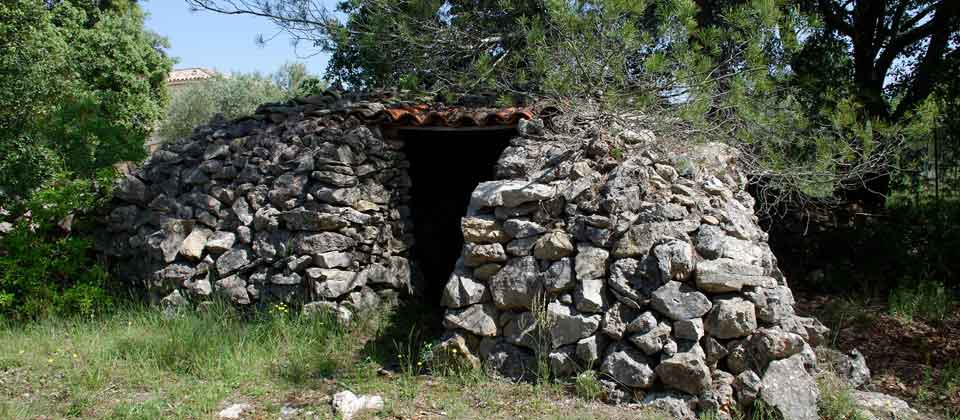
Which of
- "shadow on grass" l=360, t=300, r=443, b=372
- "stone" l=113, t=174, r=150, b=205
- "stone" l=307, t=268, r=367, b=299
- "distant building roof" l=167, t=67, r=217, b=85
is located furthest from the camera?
"distant building roof" l=167, t=67, r=217, b=85

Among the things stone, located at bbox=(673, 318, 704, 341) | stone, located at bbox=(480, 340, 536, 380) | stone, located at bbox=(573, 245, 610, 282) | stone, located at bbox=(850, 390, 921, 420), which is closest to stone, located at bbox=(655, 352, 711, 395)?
stone, located at bbox=(673, 318, 704, 341)

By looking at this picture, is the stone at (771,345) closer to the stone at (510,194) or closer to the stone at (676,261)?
the stone at (676,261)

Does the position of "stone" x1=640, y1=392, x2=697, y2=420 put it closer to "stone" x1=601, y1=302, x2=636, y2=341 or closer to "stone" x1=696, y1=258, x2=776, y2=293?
"stone" x1=601, y1=302, x2=636, y2=341

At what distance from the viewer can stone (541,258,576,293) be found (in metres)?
4.40

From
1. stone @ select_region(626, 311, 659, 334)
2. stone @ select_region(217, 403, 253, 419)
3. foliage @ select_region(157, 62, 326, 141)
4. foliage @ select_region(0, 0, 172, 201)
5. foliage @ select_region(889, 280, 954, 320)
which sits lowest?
stone @ select_region(217, 403, 253, 419)

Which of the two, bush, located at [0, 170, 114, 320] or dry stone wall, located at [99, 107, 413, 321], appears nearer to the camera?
dry stone wall, located at [99, 107, 413, 321]

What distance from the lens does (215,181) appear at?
6164 millimetres

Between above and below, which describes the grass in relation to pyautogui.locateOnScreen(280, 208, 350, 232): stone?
below

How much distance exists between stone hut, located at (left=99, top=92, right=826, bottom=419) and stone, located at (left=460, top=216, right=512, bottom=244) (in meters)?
0.01

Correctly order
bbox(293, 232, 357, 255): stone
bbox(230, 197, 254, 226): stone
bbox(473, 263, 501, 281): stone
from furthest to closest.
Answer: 1. bbox(230, 197, 254, 226): stone
2. bbox(293, 232, 357, 255): stone
3. bbox(473, 263, 501, 281): stone

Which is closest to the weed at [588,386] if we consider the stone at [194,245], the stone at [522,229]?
the stone at [522,229]

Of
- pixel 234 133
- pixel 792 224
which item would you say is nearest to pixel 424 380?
pixel 234 133

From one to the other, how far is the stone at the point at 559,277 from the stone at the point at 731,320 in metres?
0.91

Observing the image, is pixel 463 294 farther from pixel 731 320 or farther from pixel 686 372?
pixel 731 320
